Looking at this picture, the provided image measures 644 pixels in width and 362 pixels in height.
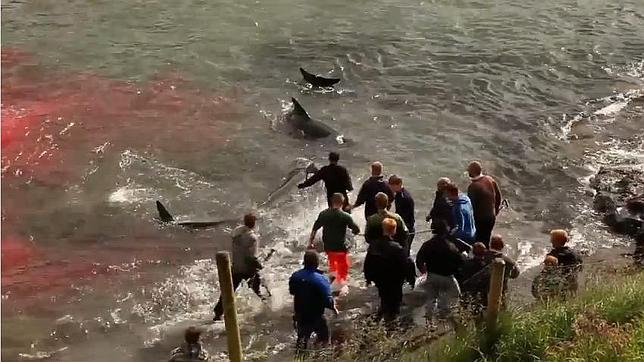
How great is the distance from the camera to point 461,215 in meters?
13.0

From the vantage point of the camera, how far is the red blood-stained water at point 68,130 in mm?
15594

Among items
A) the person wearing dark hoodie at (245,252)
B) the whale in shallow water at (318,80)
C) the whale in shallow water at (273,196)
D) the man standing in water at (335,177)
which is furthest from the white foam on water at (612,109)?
the person wearing dark hoodie at (245,252)

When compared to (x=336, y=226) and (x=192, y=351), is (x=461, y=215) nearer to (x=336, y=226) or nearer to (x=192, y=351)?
(x=336, y=226)

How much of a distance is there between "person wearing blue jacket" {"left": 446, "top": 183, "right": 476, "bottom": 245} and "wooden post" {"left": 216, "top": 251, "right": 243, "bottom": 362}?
484 cm

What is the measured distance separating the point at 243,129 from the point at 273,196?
3.94 meters

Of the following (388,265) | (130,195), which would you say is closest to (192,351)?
(388,265)

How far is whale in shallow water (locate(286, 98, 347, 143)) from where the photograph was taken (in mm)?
20234

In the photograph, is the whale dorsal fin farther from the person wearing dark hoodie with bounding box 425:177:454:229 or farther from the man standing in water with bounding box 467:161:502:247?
the person wearing dark hoodie with bounding box 425:177:454:229

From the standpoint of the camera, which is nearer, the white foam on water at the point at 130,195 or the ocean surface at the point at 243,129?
Result: the ocean surface at the point at 243,129

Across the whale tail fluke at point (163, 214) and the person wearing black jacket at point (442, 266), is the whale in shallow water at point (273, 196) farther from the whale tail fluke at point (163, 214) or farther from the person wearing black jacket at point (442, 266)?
the person wearing black jacket at point (442, 266)

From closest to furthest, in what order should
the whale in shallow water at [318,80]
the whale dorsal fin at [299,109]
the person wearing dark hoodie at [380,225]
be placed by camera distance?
the person wearing dark hoodie at [380,225]
the whale dorsal fin at [299,109]
the whale in shallow water at [318,80]

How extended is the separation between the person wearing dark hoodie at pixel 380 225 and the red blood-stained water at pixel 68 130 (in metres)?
5.47

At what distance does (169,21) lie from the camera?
29062 millimetres

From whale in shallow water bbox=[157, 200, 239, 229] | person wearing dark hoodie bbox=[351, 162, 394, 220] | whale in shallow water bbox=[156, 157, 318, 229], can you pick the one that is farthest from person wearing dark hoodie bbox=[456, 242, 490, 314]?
whale in shallow water bbox=[157, 200, 239, 229]
